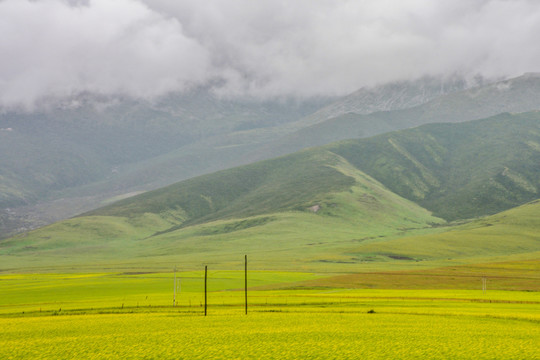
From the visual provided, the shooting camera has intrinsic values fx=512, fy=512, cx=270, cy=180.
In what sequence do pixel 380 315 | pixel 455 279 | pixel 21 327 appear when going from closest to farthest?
pixel 21 327
pixel 380 315
pixel 455 279

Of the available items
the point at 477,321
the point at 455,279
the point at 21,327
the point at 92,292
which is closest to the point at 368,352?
the point at 477,321

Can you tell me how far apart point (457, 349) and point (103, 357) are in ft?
80.1

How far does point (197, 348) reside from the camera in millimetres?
36656

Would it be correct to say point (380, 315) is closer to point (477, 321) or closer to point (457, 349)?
point (477, 321)

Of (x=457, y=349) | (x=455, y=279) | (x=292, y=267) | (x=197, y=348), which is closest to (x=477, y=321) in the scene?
(x=457, y=349)

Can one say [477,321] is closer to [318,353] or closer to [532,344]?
[532,344]

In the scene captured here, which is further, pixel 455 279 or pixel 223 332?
pixel 455 279

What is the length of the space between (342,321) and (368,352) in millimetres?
17239

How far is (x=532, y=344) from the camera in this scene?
37719 millimetres

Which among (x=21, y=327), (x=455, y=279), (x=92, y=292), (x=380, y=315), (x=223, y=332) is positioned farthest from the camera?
(x=455, y=279)

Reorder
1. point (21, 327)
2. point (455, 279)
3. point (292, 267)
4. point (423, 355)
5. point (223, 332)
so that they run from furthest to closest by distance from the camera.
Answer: point (292, 267)
point (455, 279)
point (21, 327)
point (223, 332)
point (423, 355)

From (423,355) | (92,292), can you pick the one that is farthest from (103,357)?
(92,292)

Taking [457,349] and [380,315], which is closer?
[457,349]

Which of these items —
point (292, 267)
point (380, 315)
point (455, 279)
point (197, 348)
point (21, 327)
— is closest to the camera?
point (197, 348)
